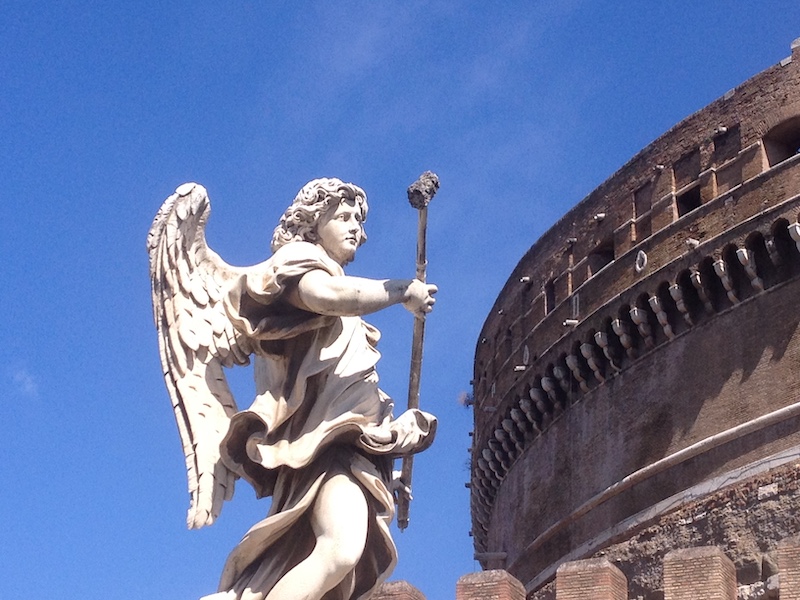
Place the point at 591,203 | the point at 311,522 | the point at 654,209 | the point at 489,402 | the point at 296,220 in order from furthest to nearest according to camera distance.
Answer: the point at 489,402
the point at 591,203
the point at 654,209
the point at 296,220
the point at 311,522

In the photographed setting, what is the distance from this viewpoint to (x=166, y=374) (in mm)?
3941

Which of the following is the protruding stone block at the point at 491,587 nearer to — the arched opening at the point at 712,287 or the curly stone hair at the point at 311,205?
the curly stone hair at the point at 311,205

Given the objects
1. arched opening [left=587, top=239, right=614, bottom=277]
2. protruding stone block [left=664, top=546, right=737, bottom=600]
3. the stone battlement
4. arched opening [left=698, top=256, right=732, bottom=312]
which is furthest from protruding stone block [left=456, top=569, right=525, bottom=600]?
arched opening [left=587, top=239, right=614, bottom=277]

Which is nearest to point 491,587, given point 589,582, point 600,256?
point 589,582

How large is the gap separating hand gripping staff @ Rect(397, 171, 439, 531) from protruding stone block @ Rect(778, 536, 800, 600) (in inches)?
164

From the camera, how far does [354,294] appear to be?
382 cm

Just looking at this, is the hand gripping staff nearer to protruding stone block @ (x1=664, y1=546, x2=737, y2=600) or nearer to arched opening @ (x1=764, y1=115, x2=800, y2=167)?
protruding stone block @ (x1=664, y1=546, x2=737, y2=600)

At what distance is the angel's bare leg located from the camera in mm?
3676

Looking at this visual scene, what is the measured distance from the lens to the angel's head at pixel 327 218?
4074 millimetres

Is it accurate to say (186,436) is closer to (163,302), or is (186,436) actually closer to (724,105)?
(163,302)

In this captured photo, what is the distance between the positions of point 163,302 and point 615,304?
1638cm

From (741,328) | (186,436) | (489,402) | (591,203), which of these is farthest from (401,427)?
(489,402)

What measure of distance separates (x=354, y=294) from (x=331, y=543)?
0.54 metres

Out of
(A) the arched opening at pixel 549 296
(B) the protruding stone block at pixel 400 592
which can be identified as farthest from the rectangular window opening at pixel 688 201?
(B) the protruding stone block at pixel 400 592
